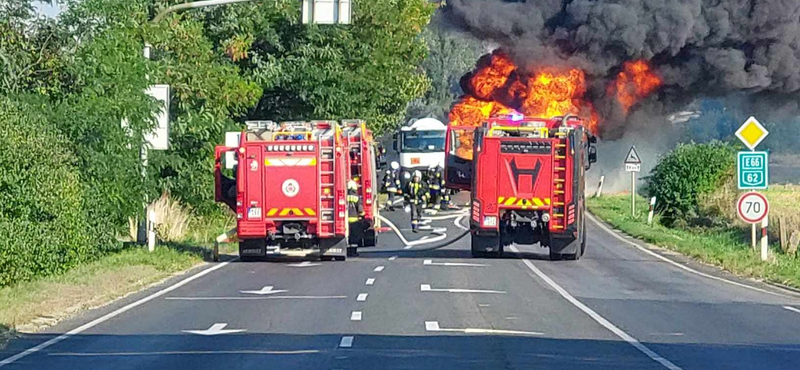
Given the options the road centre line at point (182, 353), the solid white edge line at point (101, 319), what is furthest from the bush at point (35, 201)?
the road centre line at point (182, 353)

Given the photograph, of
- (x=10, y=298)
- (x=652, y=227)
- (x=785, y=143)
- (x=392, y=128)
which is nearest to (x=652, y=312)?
(x=10, y=298)

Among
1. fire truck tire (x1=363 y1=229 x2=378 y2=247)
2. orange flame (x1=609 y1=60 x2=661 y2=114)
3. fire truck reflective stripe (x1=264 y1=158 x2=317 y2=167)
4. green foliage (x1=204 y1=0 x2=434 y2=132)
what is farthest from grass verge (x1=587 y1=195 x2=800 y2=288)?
green foliage (x1=204 y1=0 x2=434 y2=132)

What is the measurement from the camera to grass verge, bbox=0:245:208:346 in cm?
1695

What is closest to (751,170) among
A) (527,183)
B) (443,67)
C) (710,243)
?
(527,183)

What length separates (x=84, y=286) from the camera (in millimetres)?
20797

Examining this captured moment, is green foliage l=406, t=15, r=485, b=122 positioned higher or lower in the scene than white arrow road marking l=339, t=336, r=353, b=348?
higher

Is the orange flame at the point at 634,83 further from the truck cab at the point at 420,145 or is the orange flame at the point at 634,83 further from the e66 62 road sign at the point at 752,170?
the e66 62 road sign at the point at 752,170

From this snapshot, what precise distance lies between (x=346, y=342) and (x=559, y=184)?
545 inches

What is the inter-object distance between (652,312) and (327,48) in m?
25.8

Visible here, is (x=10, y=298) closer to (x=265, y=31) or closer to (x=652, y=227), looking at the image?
(x=265, y=31)

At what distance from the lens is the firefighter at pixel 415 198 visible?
38116 mm

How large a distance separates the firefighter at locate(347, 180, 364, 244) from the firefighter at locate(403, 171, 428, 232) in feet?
Answer: 26.9

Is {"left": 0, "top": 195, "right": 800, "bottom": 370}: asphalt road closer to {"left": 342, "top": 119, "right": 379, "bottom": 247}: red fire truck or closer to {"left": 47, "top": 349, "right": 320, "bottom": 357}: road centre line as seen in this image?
{"left": 47, "top": 349, "right": 320, "bottom": 357}: road centre line

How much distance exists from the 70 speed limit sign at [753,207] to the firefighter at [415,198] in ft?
42.4
